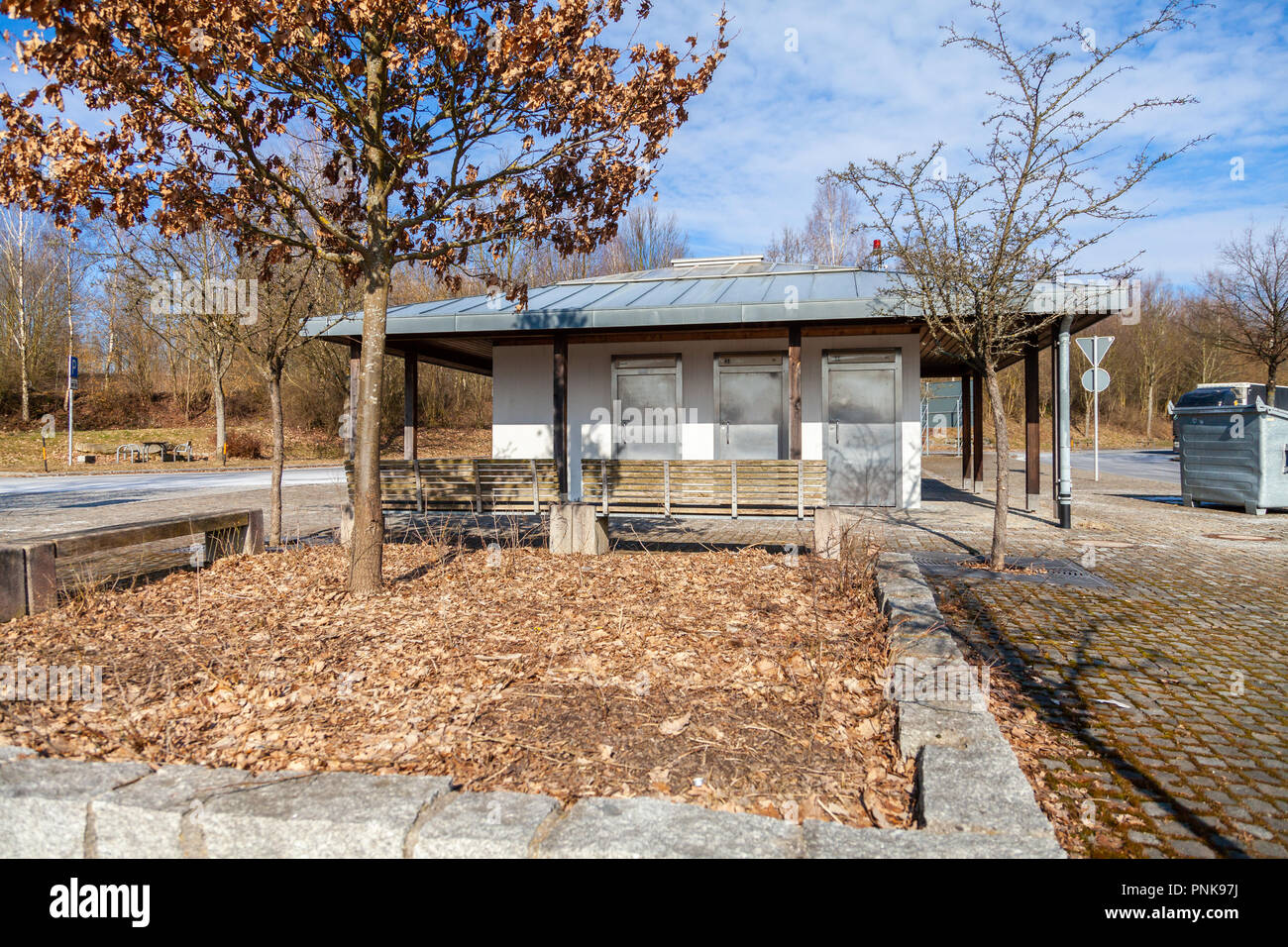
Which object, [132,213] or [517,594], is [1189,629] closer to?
[517,594]

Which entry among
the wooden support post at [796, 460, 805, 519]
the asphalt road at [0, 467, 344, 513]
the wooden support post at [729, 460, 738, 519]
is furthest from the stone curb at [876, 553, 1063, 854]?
the asphalt road at [0, 467, 344, 513]

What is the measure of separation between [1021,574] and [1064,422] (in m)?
4.87

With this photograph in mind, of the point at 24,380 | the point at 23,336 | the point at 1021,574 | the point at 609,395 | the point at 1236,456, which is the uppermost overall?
the point at 23,336

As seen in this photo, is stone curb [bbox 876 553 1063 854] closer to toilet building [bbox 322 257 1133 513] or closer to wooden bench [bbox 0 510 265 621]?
wooden bench [bbox 0 510 265 621]

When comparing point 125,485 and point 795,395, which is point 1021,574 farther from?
point 125,485

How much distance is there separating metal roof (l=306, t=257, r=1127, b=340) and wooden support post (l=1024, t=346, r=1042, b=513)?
257 centimetres

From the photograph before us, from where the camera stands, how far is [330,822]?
2242 mm

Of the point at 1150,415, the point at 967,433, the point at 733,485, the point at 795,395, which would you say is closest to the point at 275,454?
the point at 733,485

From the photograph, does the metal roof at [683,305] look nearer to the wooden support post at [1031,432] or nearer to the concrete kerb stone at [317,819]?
the wooden support post at [1031,432]

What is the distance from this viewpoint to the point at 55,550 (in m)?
5.38

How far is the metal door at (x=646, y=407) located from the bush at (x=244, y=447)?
24192 millimetres

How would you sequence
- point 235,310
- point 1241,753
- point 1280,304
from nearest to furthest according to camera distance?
1. point 1241,753
2. point 235,310
3. point 1280,304

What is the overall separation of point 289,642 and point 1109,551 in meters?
8.46
